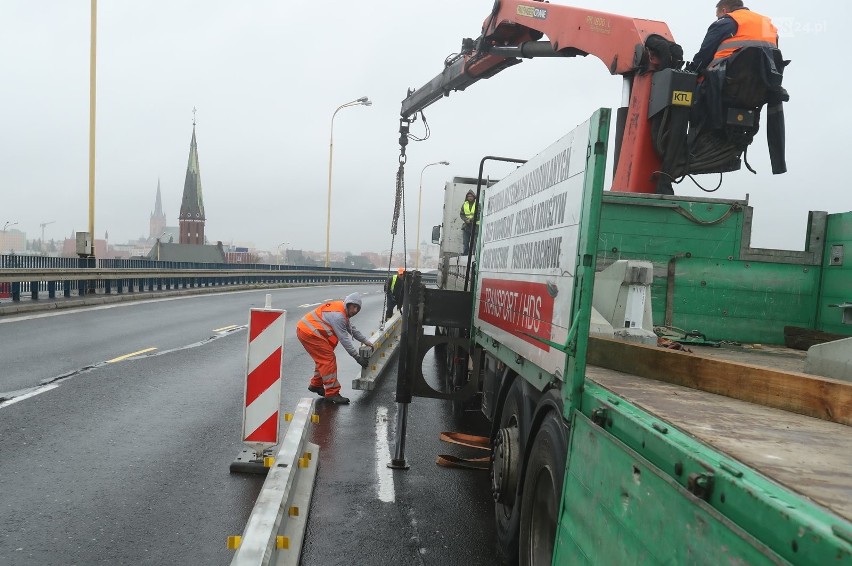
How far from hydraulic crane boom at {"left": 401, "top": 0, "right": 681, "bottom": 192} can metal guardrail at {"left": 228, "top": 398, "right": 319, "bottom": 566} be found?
3.67m

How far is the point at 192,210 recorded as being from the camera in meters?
118

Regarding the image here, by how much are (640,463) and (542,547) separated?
1.56 m

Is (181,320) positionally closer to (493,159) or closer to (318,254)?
(493,159)

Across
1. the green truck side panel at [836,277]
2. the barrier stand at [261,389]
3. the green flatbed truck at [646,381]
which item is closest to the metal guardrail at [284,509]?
the barrier stand at [261,389]

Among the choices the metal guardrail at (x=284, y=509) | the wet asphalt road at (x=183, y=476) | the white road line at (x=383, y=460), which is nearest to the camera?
the metal guardrail at (x=284, y=509)

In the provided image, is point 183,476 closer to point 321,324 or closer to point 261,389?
point 261,389

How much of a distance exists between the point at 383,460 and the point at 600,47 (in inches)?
177

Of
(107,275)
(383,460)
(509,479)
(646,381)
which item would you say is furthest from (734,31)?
(107,275)

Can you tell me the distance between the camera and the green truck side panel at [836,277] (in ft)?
16.6

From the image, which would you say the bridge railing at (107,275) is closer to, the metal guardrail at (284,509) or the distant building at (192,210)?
the metal guardrail at (284,509)

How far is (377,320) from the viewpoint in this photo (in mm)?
20625

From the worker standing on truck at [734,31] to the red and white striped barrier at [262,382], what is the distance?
419 centimetres

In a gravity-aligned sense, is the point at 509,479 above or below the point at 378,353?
above

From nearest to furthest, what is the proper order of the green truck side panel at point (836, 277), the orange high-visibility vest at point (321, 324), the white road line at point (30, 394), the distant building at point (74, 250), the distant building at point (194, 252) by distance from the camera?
the green truck side panel at point (836, 277), the white road line at point (30, 394), the orange high-visibility vest at point (321, 324), the distant building at point (74, 250), the distant building at point (194, 252)
